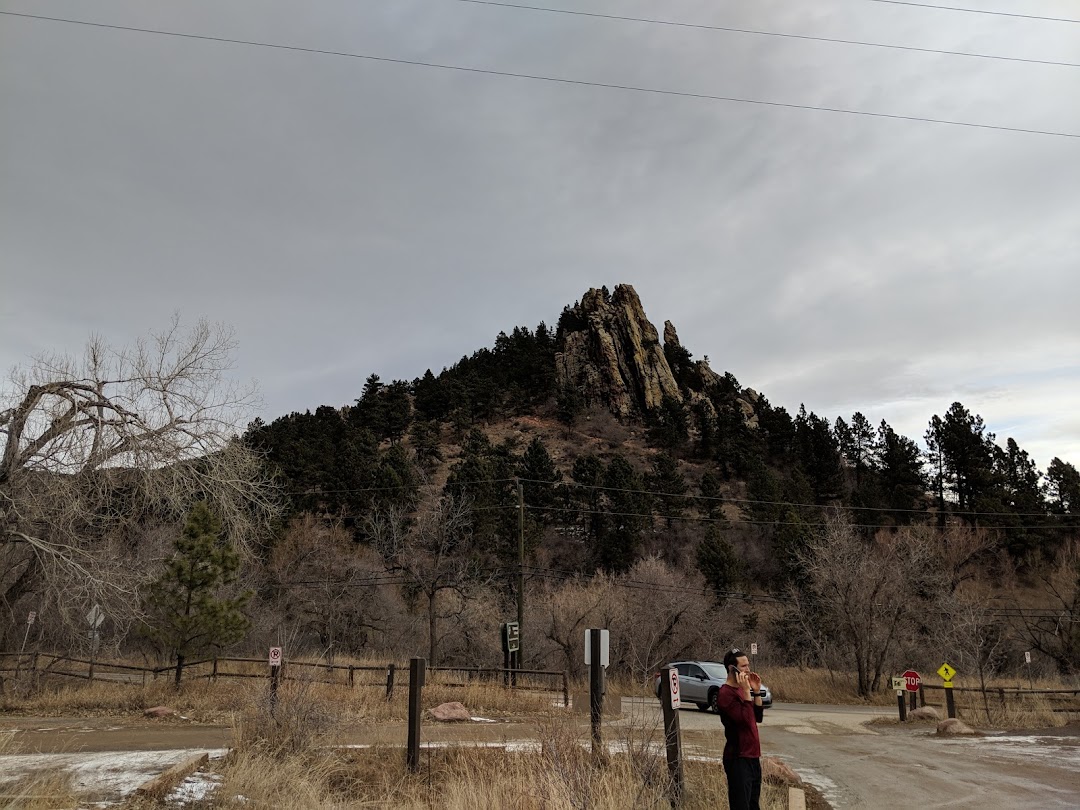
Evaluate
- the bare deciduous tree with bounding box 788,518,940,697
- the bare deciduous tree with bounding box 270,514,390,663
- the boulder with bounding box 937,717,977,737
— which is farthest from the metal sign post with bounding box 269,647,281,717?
the bare deciduous tree with bounding box 270,514,390,663

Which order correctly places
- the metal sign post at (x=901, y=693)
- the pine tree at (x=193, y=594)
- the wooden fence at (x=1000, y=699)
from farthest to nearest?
the wooden fence at (x=1000, y=699), the pine tree at (x=193, y=594), the metal sign post at (x=901, y=693)

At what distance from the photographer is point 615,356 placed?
362ft

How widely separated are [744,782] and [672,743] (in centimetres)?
149

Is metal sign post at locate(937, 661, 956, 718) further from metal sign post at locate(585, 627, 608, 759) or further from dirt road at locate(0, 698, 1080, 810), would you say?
metal sign post at locate(585, 627, 608, 759)

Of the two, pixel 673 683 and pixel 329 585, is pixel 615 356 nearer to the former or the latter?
pixel 329 585

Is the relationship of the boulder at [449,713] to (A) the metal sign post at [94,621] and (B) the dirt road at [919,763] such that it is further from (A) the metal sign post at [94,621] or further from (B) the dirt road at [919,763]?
(A) the metal sign post at [94,621]

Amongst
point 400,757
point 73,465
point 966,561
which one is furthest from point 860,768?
point 966,561

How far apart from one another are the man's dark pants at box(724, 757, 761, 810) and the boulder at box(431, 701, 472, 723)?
10289 mm

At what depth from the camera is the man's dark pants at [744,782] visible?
20.5 feet

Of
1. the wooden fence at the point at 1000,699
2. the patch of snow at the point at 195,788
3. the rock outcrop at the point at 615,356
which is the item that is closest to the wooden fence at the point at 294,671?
the patch of snow at the point at 195,788

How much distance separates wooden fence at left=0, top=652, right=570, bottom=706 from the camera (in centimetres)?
1753

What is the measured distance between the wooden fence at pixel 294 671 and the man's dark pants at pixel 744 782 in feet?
22.4

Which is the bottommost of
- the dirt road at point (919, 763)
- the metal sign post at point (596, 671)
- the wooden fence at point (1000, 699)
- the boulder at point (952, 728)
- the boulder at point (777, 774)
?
the wooden fence at point (1000, 699)

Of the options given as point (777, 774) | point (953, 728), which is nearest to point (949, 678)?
point (953, 728)
